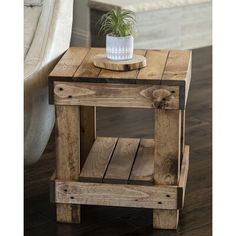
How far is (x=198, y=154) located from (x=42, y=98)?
844mm

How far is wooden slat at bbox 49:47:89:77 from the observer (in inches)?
78.7

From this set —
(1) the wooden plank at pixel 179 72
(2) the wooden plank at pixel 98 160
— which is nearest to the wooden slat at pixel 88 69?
(1) the wooden plank at pixel 179 72

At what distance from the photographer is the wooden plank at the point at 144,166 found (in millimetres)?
2059

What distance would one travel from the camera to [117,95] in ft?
6.37

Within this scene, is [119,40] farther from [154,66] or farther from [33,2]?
[33,2]

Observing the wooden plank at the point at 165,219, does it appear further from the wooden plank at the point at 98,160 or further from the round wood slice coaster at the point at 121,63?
the round wood slice coaster at the point at 121,63

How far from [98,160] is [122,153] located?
0.11m

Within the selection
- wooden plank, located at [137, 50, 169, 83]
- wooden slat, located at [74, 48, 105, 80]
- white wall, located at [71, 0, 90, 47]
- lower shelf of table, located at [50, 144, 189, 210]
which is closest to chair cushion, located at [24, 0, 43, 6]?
wooden slat, located at [74, 48, 105, 80]

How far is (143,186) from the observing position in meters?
2.04

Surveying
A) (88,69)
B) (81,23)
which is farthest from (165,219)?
(81,23)

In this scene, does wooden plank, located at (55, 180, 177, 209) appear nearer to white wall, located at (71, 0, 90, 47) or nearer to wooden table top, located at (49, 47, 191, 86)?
wooden table top, located at (49, 47, 191, 86)

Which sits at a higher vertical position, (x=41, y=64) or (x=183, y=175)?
(x=41, y=64)

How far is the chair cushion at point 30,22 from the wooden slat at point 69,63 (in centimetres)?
19
